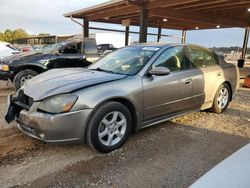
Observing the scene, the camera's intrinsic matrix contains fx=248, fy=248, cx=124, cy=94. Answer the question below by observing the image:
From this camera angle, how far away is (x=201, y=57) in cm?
480

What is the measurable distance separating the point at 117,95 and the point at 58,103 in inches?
30.1

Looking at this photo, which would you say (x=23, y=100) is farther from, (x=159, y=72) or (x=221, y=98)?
(x=221, y=98)

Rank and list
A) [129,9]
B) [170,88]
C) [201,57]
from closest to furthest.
A: [170,88], [201,57], [129,9]

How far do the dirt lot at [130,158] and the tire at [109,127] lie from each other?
0.14 m

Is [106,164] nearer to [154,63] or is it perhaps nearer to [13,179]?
[13,179]

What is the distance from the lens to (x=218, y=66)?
507 centimetres

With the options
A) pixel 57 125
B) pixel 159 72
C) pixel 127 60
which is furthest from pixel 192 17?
pixel 57 125

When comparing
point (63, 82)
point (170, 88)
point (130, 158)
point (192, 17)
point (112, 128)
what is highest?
point (192, 17)

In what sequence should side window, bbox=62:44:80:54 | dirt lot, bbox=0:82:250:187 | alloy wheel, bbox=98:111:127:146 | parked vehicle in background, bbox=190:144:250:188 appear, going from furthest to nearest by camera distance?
side window, bbox=62:44:80:54, alloy wheel, bbox=98:111:127:146, dirt lot, bbox=0:82:250:187, parked vehicle in background, bbox=190:144:250:188

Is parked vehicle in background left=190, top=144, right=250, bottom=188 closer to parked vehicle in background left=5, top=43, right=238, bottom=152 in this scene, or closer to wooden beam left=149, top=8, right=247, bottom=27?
parked vehicle in background left=5, top=43, right=238, bottom=152

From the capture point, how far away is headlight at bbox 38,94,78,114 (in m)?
2.95

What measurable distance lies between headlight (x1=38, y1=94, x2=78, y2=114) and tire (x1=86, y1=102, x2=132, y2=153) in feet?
1.07

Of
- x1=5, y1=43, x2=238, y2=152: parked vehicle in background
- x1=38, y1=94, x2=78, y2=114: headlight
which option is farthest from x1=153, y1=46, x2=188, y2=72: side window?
x1=38, y1=94, x2=78, y2=114: headlight

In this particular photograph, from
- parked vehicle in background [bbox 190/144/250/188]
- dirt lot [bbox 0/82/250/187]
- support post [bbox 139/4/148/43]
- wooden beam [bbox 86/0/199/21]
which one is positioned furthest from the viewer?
support post [bbox 139/4/148/43]
